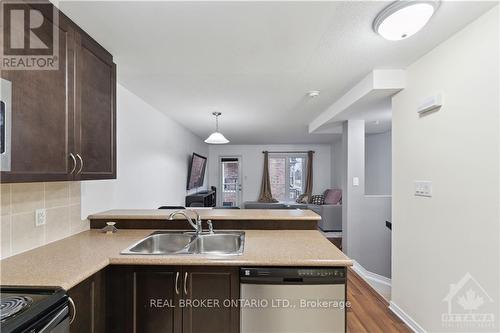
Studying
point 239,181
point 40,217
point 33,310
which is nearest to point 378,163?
point 239,181

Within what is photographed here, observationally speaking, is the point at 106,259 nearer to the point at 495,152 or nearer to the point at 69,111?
the point at 69,111

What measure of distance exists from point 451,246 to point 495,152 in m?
0.72

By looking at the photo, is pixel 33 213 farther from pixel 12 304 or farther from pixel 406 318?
pixel 406 318

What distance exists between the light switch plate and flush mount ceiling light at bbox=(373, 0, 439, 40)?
1.14m

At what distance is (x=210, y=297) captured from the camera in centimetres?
149

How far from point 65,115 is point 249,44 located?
1.25 metres

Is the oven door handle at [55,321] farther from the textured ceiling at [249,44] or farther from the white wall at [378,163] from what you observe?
the white wall at [378,163]

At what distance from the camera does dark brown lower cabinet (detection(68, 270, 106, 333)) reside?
1229 mm

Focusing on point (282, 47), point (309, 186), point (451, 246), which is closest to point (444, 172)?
point (451, 246)

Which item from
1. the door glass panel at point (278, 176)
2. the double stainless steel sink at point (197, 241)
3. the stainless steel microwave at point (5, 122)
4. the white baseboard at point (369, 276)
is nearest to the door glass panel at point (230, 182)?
the door glass panel at point (278, 176)

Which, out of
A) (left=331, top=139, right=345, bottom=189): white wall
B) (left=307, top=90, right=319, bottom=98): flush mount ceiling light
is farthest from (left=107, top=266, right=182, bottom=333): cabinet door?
(left=331, top=139, right=345, bottom=189): white wall

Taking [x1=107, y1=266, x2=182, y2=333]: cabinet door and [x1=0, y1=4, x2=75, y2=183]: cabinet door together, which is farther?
[x1=107, y1=266, x2=182, y2=333]: cabinet door

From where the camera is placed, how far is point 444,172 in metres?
1.75

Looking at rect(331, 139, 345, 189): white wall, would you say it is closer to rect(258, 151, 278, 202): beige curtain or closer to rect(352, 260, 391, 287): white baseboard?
rect(258, 151, 278, 202): beige curtain
